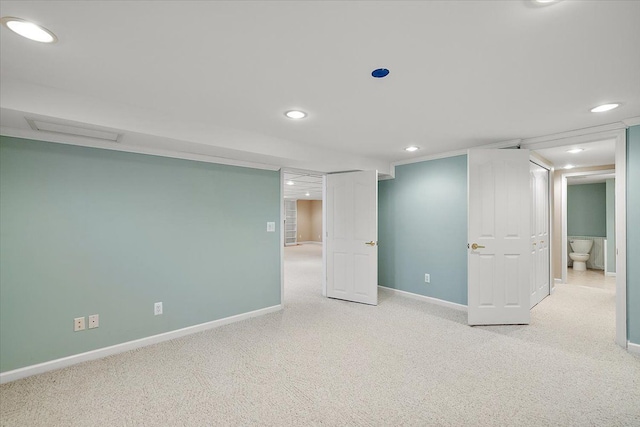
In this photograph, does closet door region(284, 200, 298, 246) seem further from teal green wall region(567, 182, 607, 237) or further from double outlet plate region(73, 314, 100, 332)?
double outlet plate region(73, 314, 100, 332)

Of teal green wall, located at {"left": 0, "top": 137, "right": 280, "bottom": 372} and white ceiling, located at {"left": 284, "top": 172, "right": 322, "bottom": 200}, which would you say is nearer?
teal green wall, located at {"left": 0, "top": 137, "right": 280, "bottom": 372}

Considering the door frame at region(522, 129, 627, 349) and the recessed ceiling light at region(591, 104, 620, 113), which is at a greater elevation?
the recessed ceiling light at region(591, 104, 620, 113)

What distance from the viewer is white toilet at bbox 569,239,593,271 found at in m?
6.89

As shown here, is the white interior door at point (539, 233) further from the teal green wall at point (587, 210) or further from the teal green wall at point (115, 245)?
the teal green wall at point (115, 245)

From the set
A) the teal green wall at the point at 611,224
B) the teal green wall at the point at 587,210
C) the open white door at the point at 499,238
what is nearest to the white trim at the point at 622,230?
the open white door at the point at 499,238

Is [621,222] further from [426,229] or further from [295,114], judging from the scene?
[295,114]

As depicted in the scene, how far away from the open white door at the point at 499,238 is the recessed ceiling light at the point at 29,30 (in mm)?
3833

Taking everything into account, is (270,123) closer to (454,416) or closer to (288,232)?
(454,416)

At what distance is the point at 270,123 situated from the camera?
2.98m

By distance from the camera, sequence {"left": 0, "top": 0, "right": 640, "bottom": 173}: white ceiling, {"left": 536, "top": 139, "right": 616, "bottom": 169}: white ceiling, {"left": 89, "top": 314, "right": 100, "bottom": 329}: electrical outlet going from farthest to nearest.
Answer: {"left": 536, "top": 139, "right": 616, "bottom": 169}: white ceiling
{"left": 89, "top": 314, "right": 100, "bottom": 329}: electrical outlet
{"left": 0, "top": 0, "right": 640, "bottom": 173}: white ceiling

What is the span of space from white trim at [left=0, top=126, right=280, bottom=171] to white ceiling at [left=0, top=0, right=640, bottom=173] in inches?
1.6

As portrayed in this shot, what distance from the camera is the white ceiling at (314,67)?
1.40 metres

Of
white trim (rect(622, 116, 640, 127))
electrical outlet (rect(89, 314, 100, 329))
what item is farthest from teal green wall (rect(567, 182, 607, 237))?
electrical outlet (rect(89, 314, 100, 329))

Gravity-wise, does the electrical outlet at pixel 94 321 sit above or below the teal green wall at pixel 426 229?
below
